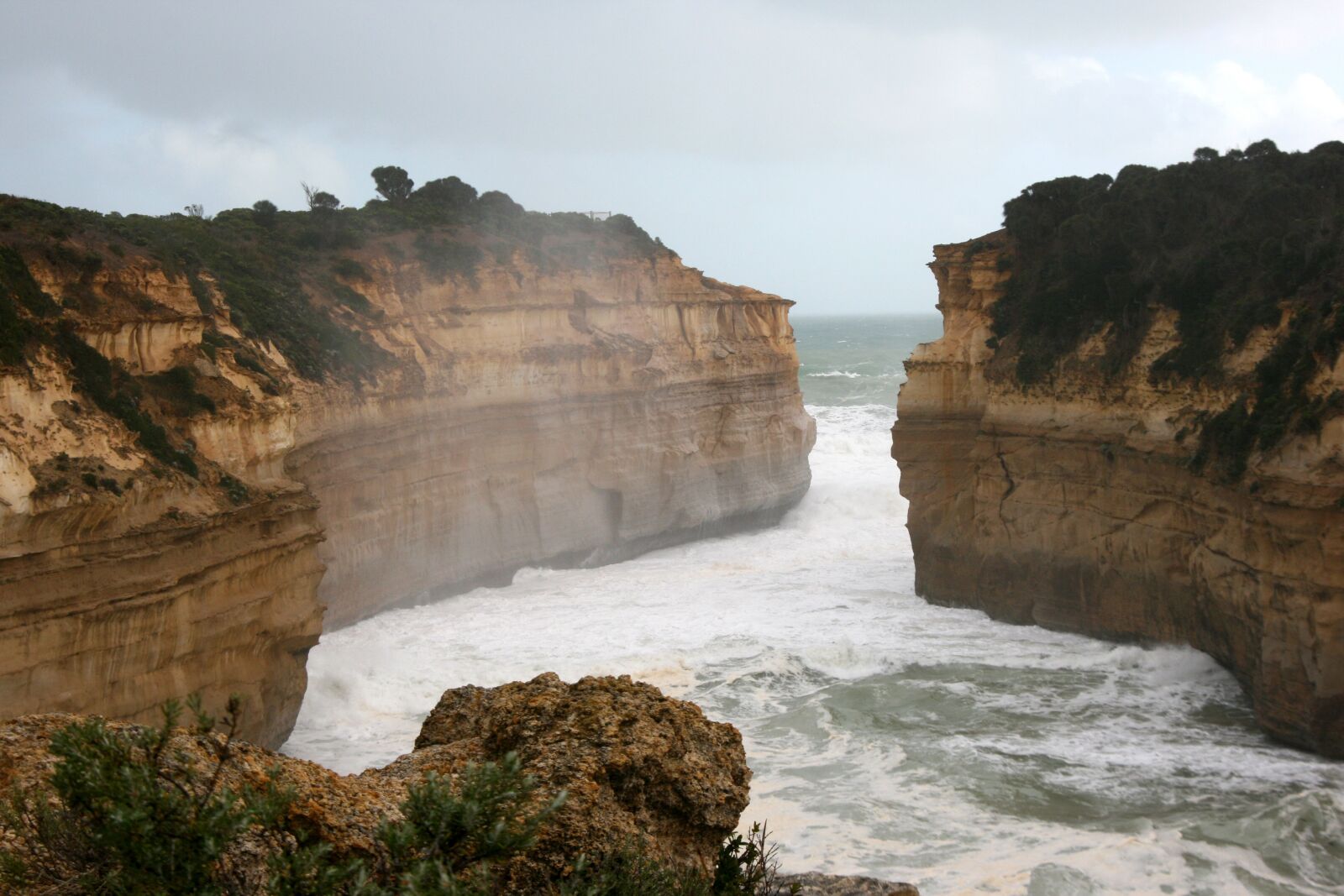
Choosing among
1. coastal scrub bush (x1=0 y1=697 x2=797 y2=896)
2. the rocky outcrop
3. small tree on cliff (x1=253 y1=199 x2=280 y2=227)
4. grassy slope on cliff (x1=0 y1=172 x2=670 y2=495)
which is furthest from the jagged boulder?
small tree on cliff (x1=253 y1=199 x2=280 y2=227)

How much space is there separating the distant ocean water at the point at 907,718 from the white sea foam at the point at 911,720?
38 mm

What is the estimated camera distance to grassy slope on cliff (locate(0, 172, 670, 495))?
14.2 m

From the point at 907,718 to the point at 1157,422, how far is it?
6.00 metres

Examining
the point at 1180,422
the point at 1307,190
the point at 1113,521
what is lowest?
the point at 1113,521

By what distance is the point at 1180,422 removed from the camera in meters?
18.3

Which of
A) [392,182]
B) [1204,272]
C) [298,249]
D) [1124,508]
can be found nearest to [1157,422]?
[1124,508]

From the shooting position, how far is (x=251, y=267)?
26.1 m

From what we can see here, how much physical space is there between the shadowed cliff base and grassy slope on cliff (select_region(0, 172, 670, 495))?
35.7ft

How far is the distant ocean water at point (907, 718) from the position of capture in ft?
41.0

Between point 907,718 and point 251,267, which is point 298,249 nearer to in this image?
point 251,267

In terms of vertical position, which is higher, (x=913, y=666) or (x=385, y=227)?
(x=385, y=227)

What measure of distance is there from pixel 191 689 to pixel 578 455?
15917 millimetres

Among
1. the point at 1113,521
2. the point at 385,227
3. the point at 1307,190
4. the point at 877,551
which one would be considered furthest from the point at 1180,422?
the point at 385,227

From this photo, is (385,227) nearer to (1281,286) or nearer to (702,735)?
(1281,286)
